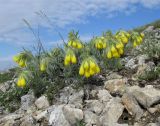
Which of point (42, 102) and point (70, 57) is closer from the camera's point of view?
point (70, 57)

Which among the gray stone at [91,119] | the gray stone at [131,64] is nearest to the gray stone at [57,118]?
the gray stone at [91,119]

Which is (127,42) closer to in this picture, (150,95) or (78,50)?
(78,50)

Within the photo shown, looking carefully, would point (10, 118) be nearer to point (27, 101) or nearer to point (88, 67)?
point (27, 101)

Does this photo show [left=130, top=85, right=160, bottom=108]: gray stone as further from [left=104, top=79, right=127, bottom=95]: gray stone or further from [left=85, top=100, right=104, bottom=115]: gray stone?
[left=85, top=100, right=104, bottom=115]: gray stone

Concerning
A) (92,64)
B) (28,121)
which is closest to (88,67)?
(92,64)

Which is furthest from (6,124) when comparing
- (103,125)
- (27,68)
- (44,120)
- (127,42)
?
(127,42)
